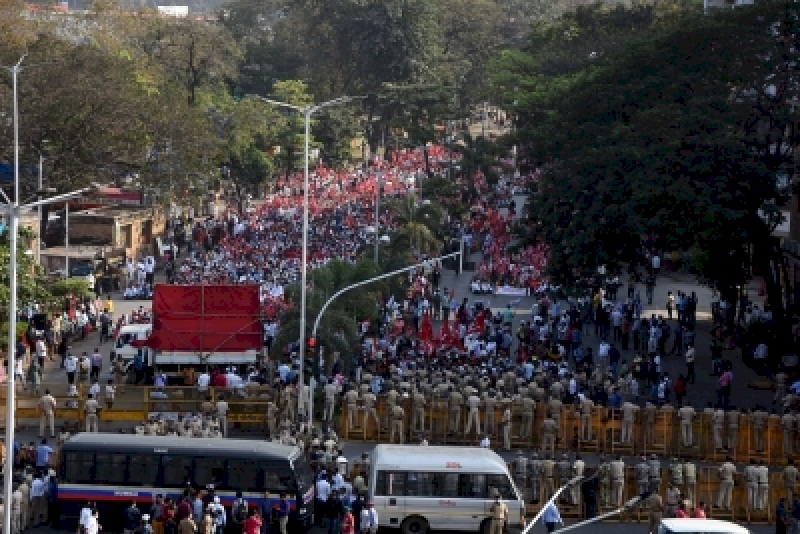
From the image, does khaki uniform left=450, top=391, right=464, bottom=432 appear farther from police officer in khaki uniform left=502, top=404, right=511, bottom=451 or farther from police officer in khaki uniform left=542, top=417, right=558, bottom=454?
police officer in khaki uniform left=542, top=417, right=558, bottom=454

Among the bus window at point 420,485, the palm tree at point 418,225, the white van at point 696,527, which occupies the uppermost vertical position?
the palm tree at point 418,225

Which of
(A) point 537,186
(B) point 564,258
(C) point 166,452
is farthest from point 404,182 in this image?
(C) point 166,452

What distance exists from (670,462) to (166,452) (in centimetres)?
1100

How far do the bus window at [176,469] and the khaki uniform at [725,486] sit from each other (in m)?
10.0

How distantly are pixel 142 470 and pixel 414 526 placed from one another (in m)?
5.07

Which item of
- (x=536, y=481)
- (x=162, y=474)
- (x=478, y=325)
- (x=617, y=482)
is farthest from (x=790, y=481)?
(x=478, y=325)

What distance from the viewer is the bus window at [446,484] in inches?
1230

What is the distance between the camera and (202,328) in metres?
43.3

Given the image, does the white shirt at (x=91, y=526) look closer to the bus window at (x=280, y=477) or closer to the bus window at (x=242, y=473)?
the bus window at (x=242, y=473)

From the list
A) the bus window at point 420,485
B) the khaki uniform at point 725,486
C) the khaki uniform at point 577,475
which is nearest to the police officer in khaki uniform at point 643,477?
the khaki uniform at point 577,475

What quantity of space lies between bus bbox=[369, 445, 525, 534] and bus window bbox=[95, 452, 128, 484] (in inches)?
179

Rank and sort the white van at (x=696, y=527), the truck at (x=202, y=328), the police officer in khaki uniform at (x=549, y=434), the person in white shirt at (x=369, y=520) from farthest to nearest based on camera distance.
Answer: the truck at (x=202, y=328), the police officer in khaki uniform at (x=549, y=434), the person in white shirt at (x=369, y=520), the white van at (x=696, y=527)

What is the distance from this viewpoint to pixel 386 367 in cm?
4253

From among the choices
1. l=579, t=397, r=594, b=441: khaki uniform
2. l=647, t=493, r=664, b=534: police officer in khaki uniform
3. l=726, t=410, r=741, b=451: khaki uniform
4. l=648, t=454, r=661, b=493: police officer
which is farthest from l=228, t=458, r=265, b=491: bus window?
l=726, t=410, r=741, b=451: khaki uniform
